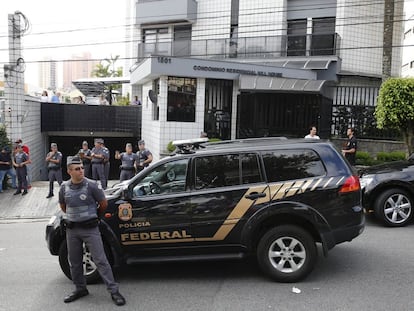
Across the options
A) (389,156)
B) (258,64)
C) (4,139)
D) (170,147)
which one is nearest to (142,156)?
(170,147)

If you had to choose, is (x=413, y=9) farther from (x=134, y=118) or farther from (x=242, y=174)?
(x=242, y=174)

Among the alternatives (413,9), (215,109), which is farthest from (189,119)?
(413,9)

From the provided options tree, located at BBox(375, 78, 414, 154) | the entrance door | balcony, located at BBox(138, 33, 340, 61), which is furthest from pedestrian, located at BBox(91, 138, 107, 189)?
balcony, located at BBox(138, 33, 340, 61)

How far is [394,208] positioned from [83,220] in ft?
18.6

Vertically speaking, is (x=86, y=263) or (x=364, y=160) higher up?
(x=364, y=160)

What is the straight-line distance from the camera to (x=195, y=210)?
5438mm

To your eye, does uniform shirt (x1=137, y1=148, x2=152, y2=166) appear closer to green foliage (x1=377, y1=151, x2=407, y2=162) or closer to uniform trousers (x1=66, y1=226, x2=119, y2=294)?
uniform trousers (x1=66, y1=226, x2=119, y2=294)

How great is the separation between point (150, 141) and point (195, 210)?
507 inches

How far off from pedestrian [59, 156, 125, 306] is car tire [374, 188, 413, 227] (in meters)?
5.10

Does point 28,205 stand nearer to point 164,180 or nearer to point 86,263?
point 86,263

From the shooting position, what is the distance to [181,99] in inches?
639

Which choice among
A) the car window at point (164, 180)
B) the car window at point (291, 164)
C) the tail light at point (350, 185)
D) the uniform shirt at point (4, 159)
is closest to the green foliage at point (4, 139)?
the uniform shirt at point (4, 159)

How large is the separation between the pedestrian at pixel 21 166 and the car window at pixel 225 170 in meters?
8.50

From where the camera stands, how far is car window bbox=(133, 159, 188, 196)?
5.57 m
